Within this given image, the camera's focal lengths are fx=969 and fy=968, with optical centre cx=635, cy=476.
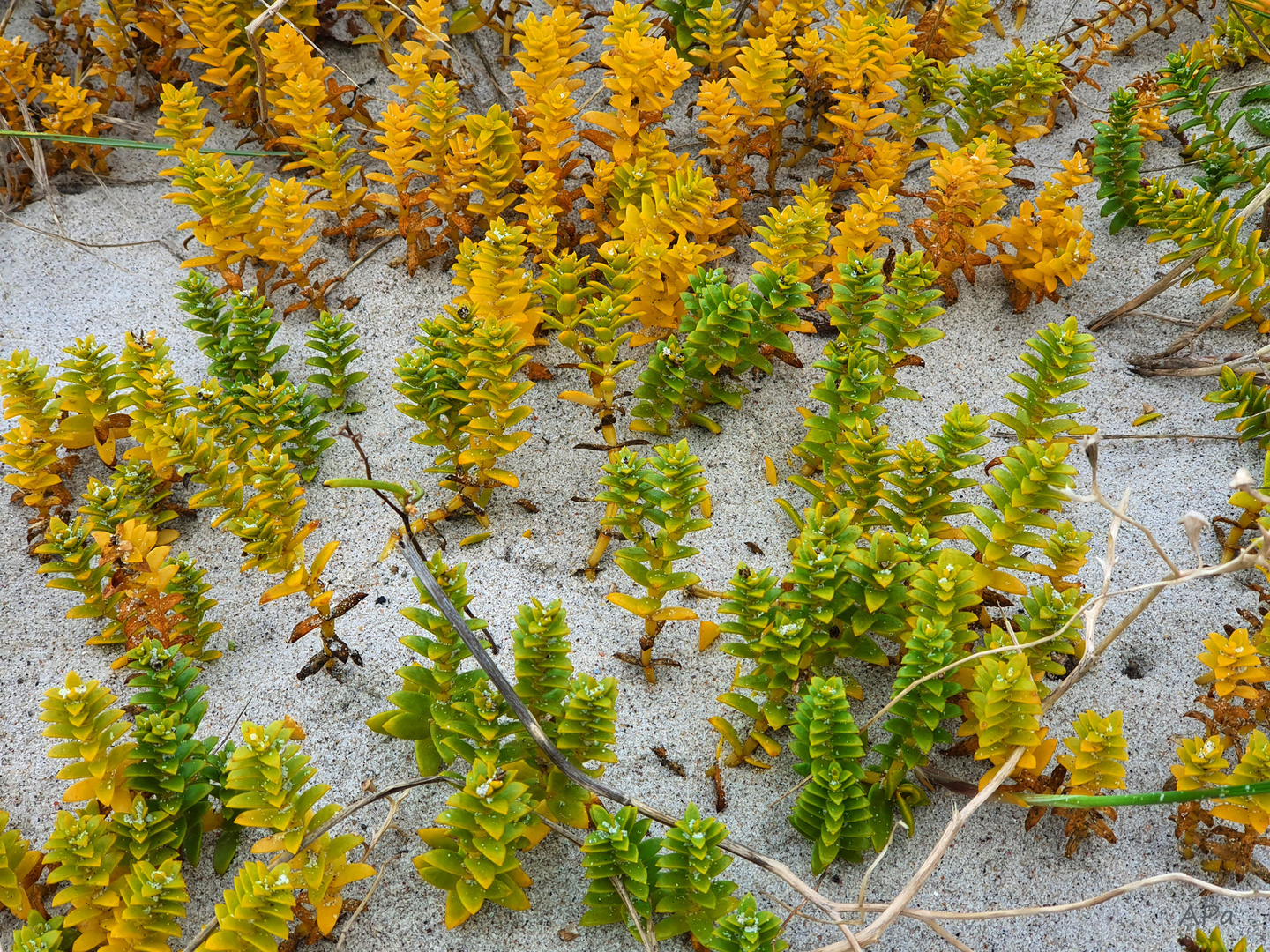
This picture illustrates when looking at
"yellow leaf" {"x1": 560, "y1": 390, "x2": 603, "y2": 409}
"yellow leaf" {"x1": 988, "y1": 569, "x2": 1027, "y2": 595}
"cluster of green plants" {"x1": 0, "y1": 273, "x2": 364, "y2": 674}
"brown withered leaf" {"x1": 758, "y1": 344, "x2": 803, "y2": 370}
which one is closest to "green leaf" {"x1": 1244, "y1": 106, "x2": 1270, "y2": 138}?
"brown withered leaf" {"x1": 758, "y1": 344, "x2": 803, "y2": 370}

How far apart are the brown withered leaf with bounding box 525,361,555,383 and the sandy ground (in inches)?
2.4

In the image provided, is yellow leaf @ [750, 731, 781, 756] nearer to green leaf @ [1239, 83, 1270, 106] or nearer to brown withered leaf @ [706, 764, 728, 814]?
brown withered leaf @ [706, 764, 728, 814]

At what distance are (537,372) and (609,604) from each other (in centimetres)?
85

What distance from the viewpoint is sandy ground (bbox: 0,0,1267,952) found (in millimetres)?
2176

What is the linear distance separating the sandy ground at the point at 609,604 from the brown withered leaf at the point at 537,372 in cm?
6

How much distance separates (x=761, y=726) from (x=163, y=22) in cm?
348

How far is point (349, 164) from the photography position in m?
3.80

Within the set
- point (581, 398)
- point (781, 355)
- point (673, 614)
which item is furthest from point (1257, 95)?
point (673, 614)

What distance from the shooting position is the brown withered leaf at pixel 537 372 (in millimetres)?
3109

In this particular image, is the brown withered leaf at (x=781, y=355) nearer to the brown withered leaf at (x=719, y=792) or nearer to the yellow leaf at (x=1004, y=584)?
the yellow leaf at (x=1004, y=584)

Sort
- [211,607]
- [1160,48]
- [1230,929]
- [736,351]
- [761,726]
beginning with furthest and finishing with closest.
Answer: [1160,48] → [736,351] → [211,607] → [761,726] → [1230,929]

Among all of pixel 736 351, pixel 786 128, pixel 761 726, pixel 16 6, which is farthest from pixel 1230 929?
pixel 16 6

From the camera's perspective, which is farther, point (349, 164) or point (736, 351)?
point (349, 164)

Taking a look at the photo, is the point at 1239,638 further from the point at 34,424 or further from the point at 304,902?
the point at 34,424
